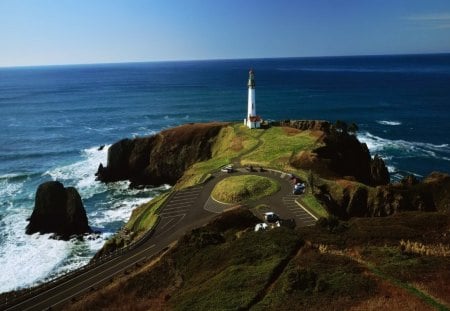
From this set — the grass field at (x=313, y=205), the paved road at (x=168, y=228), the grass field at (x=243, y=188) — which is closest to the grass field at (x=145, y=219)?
the paved road at (x=168, y=228)

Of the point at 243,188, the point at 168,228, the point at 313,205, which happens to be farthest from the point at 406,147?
the point at 168,228

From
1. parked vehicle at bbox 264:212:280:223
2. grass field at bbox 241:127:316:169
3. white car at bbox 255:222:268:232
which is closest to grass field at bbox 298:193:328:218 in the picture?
parked vehicle at bbox 264:212:280:223

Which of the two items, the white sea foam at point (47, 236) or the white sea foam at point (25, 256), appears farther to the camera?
the white sea foam at point (47, 236)

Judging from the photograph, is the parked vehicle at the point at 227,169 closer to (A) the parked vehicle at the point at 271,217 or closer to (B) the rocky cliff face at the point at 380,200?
(B) the rocky cliff face at the point at 380,200

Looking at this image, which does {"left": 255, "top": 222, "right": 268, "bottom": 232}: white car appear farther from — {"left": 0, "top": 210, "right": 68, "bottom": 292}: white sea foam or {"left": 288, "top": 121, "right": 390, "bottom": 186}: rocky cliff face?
{"left": 0, "top": 210, "right": 68, "bottom": 292}: white sea foam

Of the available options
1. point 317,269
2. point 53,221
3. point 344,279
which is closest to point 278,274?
point 317,269
